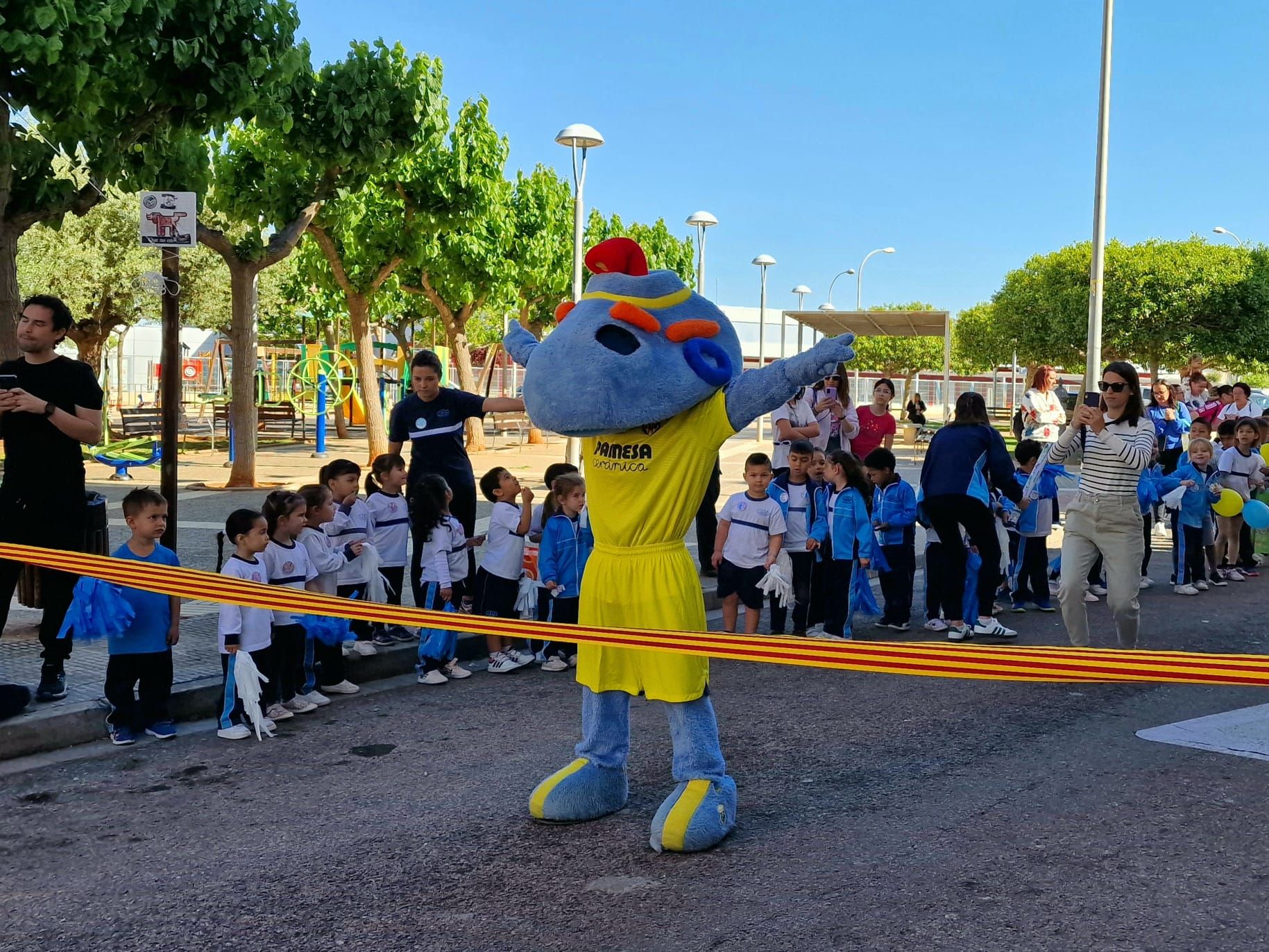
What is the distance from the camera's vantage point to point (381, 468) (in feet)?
22.9

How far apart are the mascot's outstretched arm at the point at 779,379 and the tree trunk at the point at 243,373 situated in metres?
11.7

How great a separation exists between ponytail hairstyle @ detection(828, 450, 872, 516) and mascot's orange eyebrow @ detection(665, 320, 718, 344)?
328 centimetres

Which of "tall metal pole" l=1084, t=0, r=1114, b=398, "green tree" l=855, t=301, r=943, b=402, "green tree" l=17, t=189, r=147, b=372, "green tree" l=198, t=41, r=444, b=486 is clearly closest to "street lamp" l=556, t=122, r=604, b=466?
"green tree" l=198, t=41, r=444, b=486

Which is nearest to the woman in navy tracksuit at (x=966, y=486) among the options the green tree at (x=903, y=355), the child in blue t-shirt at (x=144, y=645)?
the child in blue t-shirt at (x=144, y=645)

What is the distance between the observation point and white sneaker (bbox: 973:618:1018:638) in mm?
7781

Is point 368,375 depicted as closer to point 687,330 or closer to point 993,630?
point 993,630

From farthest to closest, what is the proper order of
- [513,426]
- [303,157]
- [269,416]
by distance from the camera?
[513,426]
[269,416]
[303,157]

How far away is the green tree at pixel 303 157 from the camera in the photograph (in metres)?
13.0

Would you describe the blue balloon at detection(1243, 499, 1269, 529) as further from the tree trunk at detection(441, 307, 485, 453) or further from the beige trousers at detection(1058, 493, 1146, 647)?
the tree trunk at detection(441, 307, 485, 453)

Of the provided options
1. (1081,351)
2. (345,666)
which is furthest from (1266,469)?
(1081,351)

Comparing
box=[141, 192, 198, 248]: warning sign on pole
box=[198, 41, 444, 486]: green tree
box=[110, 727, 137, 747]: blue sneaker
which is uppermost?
box=[198, 41, 444, 486]: green tree

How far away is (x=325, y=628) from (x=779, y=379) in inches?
117

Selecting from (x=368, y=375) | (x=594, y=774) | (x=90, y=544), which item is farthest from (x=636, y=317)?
(x=368, y=375)

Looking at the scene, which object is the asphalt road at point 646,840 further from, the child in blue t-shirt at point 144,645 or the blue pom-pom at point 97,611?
the blue pom-pom at point 97,611
